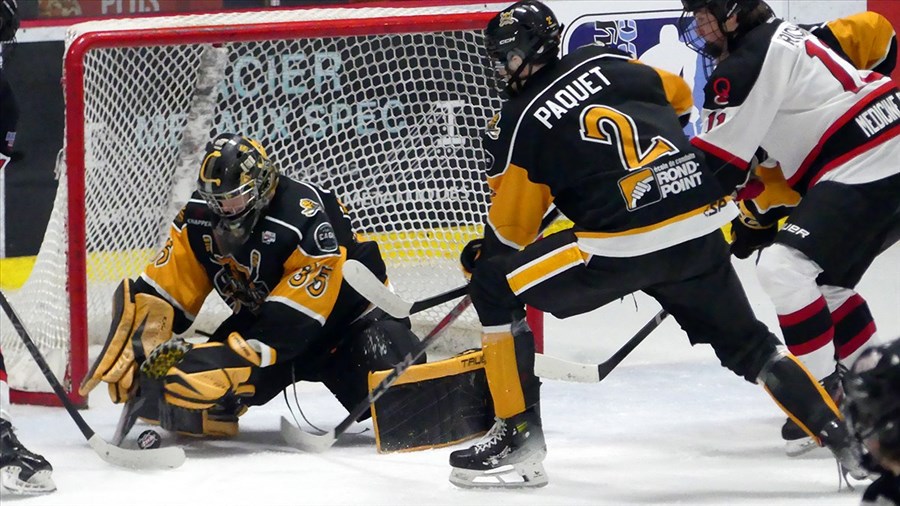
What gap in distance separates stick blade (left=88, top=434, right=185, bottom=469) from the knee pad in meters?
1.47

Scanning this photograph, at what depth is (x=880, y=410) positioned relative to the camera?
1670 mm

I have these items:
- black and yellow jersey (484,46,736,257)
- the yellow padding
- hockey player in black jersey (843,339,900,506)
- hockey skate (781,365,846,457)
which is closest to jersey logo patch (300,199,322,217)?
the yellow padding

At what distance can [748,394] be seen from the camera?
4.23 metres

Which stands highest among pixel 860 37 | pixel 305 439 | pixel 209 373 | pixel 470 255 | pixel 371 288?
pixel 860 37

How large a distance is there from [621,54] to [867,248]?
2.57 ft

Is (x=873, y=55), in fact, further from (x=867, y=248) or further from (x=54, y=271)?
(x=54, y=271)

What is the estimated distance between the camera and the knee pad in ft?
10.9

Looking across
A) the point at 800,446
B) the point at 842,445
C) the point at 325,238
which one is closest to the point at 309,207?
the point at 325,238

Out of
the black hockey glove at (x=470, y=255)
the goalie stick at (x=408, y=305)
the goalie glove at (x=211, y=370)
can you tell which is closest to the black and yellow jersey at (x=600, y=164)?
the black hockey glove at (x=470, y=255)

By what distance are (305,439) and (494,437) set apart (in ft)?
2.18

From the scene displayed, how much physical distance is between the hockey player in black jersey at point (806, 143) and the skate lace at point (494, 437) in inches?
27.9

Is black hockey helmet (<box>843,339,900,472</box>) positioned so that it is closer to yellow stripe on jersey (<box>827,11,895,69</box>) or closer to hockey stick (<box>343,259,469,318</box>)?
hockey stick (<box>343,259,469,318</box>)

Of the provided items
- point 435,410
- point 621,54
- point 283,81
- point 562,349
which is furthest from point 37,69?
point 621,54

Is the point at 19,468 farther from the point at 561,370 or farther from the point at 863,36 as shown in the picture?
the point at 863,36
